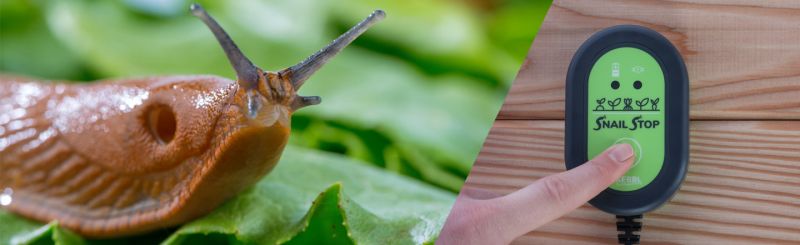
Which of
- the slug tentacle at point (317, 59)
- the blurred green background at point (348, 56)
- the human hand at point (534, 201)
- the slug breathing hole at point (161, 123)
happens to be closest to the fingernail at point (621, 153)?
the human hand at point (534, 201)

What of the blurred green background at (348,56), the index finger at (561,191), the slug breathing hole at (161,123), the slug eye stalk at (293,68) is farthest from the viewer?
the blurred green background at (348,56)

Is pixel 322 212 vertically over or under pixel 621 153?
under

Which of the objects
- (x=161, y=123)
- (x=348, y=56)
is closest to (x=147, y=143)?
(x=161, y=123)

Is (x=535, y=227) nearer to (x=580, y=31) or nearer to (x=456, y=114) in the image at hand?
(x=580, y=31)

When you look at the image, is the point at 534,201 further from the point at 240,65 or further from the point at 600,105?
the point at 240,65

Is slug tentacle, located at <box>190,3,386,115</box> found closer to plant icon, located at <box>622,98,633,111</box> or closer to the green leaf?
the green leaf

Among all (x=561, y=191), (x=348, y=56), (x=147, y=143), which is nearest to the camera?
(x=561, y=191)

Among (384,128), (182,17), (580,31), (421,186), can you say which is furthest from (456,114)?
(580,31)

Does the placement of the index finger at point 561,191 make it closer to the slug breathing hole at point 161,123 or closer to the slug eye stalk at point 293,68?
the slug eye stalk at point 293,68
